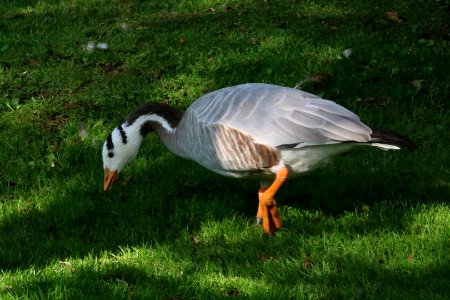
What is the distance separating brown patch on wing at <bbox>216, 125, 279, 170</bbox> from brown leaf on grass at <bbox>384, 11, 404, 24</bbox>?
4.75 m

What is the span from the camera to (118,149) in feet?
19.0

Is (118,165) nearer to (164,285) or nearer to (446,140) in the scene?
(164,285)

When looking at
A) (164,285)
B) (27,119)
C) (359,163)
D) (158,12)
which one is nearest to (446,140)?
(359,163)

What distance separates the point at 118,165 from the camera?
19.3 feet

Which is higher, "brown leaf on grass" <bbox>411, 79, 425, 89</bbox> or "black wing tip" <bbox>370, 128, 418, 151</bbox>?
"black wing tip" <bbox>370, 128, 418, 151</bbox>

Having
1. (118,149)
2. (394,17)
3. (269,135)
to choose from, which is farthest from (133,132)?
(394,17)

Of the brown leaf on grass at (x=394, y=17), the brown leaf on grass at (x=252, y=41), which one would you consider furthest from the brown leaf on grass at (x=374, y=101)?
the brown leaf on grass at (x=394, y=17)

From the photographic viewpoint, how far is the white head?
5777 millimetres

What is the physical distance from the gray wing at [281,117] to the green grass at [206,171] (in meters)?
0.70

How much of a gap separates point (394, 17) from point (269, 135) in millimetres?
4862

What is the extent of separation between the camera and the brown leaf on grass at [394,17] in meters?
9.30

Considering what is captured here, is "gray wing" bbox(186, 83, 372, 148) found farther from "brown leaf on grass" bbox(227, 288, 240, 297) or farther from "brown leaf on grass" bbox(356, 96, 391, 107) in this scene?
"brown leaf on grass" bbox(356, 96, 391, 107)

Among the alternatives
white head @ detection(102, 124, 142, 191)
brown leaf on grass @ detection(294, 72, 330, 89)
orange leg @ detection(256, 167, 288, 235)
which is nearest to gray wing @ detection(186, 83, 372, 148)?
orange leg @ detection(256, 167, 288, 235)

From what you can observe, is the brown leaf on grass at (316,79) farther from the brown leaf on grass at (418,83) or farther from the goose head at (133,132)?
the goose head at (133,132)
